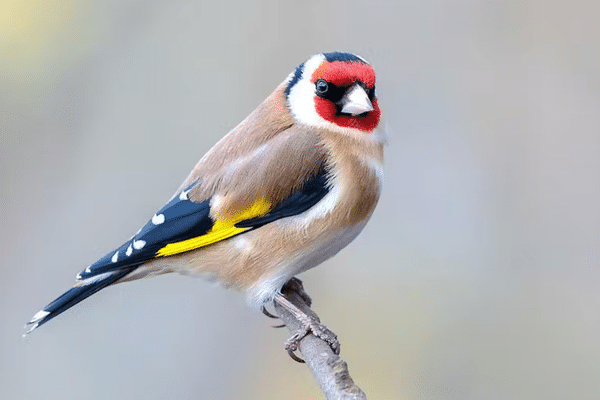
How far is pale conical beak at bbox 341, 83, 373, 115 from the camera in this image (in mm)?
1736

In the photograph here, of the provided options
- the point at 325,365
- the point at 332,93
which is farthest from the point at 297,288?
the point at 325,365

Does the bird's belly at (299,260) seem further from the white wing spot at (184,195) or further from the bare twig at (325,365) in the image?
the white wing spot at (184,195)

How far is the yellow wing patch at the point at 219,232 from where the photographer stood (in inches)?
71.4

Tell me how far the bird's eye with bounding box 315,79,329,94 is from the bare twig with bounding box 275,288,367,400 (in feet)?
1.39

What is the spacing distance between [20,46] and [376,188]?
1.34 meters

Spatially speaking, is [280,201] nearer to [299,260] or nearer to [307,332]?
Result: [299,260]

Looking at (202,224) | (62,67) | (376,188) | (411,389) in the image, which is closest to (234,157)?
(202,224)

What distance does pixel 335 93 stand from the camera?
1.81 m

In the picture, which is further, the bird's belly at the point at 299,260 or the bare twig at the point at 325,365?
the bird's belly at the point at 299,260

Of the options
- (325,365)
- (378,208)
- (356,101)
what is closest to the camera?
(325,365)

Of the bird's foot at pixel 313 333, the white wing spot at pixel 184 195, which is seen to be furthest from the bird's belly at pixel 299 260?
the white wing spot at pixel 184 195

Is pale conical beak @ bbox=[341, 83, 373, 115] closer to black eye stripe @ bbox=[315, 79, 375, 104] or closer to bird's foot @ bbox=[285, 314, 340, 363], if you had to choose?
black eye stripe @ bbox=[315, 79, 375, 104]

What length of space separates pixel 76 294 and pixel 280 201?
41 cm

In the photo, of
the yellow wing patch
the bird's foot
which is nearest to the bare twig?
the bird's foot
